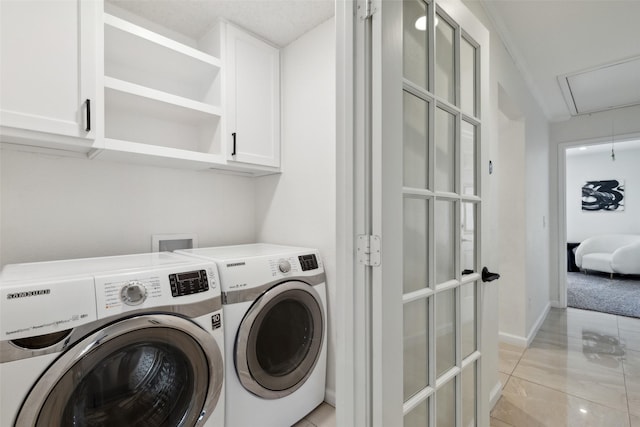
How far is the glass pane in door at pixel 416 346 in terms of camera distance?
3.40 feet

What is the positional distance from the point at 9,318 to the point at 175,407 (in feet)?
2.21

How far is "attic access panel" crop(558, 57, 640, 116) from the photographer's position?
2.58 metres

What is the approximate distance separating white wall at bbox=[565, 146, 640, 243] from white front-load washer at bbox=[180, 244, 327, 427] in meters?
7.39

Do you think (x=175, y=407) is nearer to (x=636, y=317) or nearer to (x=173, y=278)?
(x=173, y=278)

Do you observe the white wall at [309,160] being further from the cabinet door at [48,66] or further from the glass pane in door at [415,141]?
the cabinet door at [48,66]

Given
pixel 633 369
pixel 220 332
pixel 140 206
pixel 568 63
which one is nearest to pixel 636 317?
pixel 633 369

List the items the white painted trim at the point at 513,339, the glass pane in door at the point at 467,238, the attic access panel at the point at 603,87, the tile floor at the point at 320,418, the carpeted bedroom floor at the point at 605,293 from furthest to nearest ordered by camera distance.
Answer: the carpeted bedroom floor at the point at 605,293 → the white painted trim at the point at 513,339 → the attic access panel at the point at 603,87 → the tile floor at the point at 320,418 → the glass pane in door at the point at 467,238

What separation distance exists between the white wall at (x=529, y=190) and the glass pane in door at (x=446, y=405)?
96cm

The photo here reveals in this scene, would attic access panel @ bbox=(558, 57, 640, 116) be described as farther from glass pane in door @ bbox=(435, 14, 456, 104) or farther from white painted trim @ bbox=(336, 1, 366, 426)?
white painted trim @ bbox=(336, 1, 366, 426)

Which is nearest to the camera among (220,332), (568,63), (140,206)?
(220,332)

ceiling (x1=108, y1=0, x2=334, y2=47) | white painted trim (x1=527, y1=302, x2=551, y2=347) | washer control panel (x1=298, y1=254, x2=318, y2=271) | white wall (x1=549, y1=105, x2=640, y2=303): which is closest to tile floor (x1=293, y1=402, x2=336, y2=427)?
washer control panel (x1=298, y1=254, x2=318, y2=271)

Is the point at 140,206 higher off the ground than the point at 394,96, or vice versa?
the point at 394,96

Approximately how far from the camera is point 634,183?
5926 mm

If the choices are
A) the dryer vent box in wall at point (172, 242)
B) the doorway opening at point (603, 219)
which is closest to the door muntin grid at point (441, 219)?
the dryer vent box in wall at point (172, 242)
